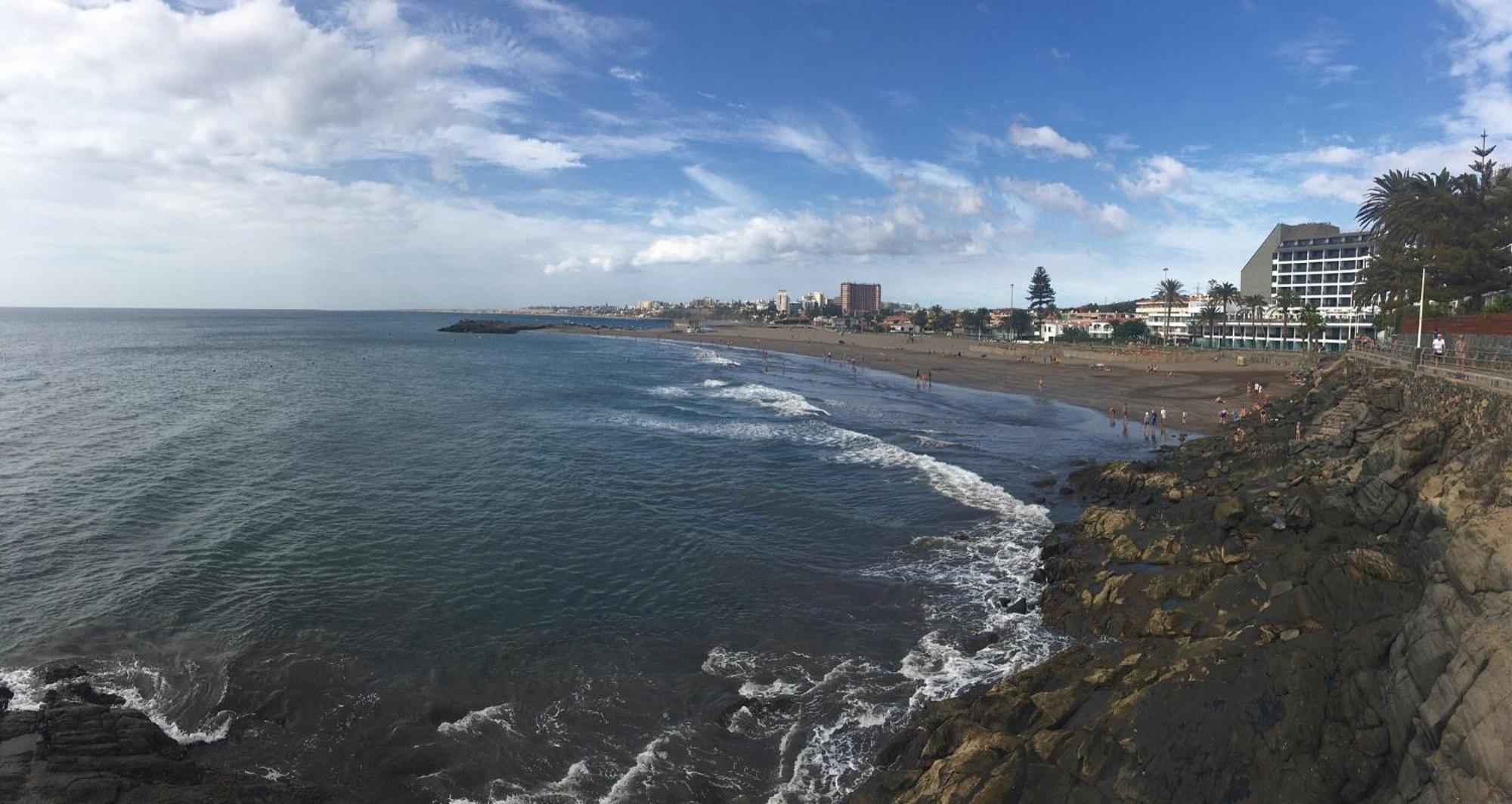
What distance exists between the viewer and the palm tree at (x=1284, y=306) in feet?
296

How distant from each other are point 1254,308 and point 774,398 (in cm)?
8707

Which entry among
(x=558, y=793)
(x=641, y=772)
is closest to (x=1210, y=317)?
(x=641, y=772)

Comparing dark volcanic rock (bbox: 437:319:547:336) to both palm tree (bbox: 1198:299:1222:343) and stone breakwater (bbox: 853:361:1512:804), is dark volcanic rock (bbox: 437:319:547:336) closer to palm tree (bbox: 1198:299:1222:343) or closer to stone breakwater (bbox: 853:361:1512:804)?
palm tree (bbox: 1198:299:1222:343)

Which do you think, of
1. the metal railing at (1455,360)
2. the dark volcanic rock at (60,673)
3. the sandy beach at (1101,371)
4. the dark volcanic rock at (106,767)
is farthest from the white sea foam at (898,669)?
the sandy beach at (1101,371)

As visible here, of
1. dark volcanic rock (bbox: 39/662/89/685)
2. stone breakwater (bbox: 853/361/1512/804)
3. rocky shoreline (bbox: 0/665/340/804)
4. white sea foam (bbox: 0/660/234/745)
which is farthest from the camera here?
dark volcanic rock (bbox: 39/662/89/685)

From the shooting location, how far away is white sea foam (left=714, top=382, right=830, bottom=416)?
169 feet

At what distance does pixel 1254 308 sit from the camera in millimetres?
104812

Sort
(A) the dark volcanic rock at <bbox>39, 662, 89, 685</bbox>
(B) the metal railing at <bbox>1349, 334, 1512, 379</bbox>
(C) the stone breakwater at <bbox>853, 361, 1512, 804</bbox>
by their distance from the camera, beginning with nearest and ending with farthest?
(C) the stone breakwater at <bbox>853, 361, 1512, 804</bbox> → (A) the dark volcanic rock at <bbox>39, 662, 89, 685</bbox> → (B) the metal railing at <bbox>1349, 334, 1512, 379</bbox>

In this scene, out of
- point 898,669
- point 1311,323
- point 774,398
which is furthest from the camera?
point 1311,323

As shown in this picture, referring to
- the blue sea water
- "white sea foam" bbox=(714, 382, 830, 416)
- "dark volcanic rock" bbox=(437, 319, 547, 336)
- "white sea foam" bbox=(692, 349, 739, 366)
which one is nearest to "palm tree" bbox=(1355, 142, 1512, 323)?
the blue sea water

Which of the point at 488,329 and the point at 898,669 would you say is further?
the point at 488,329

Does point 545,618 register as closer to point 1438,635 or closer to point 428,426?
point 1438,635

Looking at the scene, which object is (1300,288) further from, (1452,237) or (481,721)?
(481,721)

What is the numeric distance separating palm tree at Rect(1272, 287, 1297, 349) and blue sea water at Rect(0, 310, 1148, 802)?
213ft
